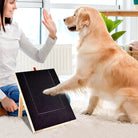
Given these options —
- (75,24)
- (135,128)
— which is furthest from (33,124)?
(75,24)

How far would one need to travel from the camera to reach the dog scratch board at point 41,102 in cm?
145

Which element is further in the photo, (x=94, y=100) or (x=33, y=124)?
(x=94, y=100)

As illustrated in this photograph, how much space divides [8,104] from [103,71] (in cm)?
63

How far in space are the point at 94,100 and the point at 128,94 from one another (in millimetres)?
Answer: 307

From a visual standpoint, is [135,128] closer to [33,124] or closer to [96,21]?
[33,124]

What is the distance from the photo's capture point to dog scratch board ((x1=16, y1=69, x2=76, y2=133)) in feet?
4.75

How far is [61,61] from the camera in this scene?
387cm

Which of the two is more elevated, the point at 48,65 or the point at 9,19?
the point at 9,19

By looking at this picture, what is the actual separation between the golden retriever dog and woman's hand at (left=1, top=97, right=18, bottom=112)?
22 centimetres

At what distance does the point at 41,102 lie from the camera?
1.56 m

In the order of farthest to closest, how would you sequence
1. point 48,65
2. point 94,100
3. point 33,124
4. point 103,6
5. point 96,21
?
point 103,6, point 48,65, point 94,100, point 96,21, point 33,124

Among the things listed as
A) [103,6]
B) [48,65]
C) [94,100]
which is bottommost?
[48,65]

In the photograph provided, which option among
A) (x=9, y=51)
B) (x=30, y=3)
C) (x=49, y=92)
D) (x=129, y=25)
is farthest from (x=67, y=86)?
(x=129, y=25)

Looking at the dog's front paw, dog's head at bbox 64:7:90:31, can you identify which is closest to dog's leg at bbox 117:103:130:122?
the dog's front paw
